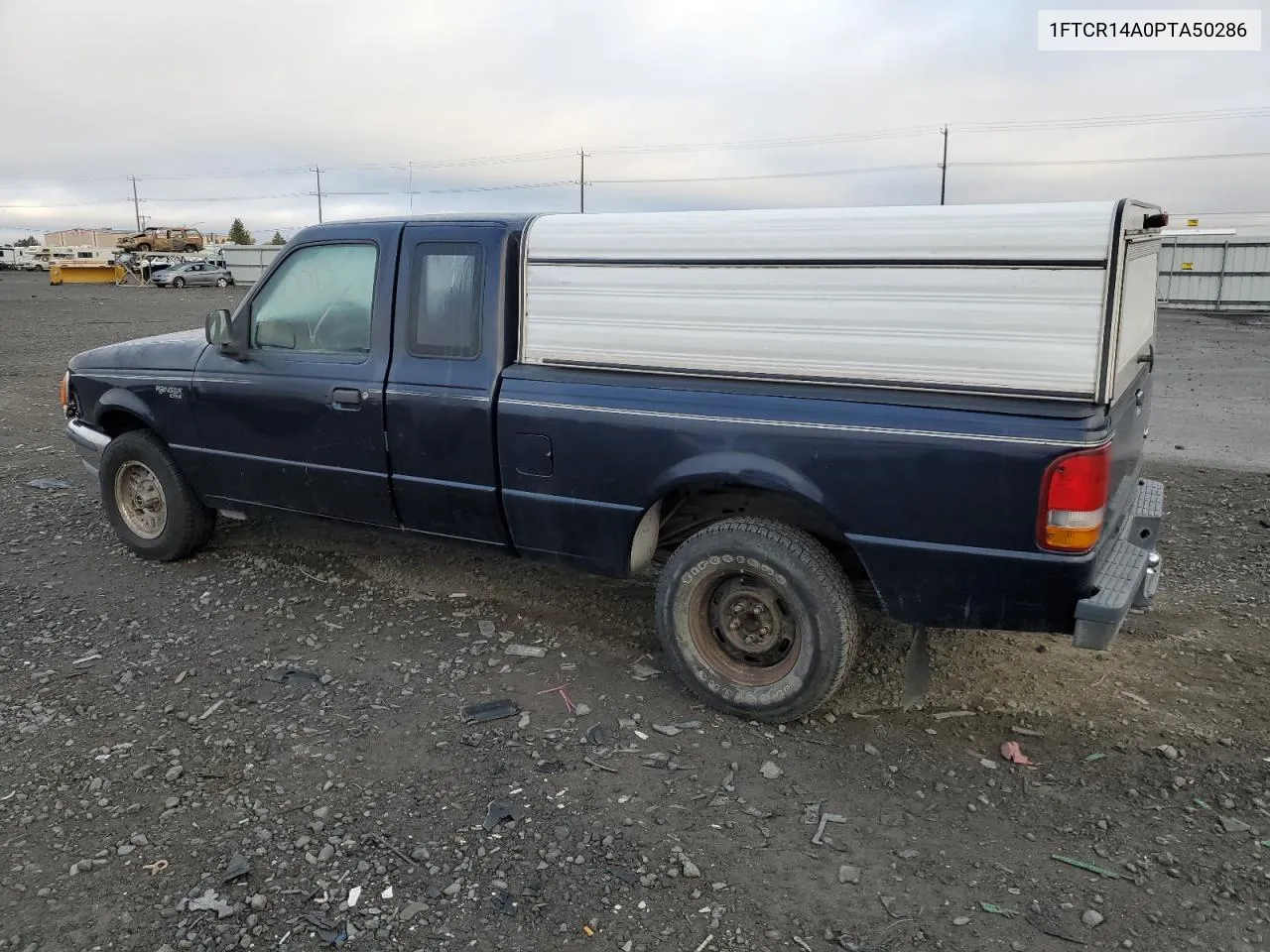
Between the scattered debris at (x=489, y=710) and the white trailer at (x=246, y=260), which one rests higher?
the white trailer at (x=246, y=260)

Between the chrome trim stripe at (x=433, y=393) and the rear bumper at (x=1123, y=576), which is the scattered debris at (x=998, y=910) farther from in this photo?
the chrome trim stripe at (x=433, y=393)

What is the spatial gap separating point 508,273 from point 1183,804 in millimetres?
3454

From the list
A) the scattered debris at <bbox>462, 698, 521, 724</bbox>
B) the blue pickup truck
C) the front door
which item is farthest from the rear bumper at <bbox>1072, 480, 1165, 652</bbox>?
the front door

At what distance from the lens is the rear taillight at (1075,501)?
323cm

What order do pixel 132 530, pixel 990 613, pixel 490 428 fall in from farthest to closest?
pixel 132 530 < pixel 490 428 < pixel 990 613

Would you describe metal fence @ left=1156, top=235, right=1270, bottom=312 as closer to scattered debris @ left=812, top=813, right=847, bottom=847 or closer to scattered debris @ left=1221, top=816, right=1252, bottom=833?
scattered debris @ left=1221, top=816, right=1252, bottom=833

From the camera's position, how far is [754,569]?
3926 millimetres

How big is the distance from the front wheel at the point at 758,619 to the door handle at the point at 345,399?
1.79 meters

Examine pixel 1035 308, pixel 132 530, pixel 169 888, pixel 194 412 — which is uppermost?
pixel 1035 308

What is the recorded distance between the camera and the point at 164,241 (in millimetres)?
60156

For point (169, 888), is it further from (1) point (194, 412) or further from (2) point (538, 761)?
(1) point (194, 412)

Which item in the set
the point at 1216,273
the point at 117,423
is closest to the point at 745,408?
the point at 117,423

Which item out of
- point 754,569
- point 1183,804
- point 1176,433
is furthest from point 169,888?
point 1176,433

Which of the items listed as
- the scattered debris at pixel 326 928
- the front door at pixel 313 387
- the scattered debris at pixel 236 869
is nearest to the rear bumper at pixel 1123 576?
the scattered debris at pixel 326 928
